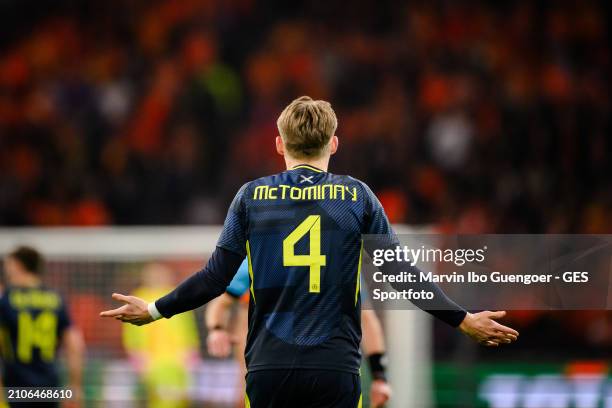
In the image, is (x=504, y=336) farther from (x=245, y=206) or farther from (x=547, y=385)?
(x=547, y=385)

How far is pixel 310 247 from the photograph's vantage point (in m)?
3.73

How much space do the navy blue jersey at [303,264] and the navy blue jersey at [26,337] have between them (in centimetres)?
374

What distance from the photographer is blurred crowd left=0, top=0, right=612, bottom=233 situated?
12.5 meters

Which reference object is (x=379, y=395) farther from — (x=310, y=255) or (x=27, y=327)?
(x=27, y=327)

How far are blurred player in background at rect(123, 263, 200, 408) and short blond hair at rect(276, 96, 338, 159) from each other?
5101mm

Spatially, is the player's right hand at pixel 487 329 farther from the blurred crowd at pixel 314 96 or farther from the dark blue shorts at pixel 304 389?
the blurred crowd at pixel 314 96

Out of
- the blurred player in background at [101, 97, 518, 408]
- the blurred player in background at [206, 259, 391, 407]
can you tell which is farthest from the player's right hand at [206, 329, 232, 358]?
the blurred player in background at [101, 97, 518, 408]

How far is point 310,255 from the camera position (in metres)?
3.73

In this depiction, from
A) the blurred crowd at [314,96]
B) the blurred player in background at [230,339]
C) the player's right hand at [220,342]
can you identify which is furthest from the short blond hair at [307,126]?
the blurred crowd at [314,96]

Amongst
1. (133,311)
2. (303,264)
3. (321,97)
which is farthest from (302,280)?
(321,97)

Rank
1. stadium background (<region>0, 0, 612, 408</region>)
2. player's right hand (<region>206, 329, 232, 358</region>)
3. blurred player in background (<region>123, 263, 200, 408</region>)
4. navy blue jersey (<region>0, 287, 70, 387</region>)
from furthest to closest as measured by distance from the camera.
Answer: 1. stadium background (<region>0, 0, 612, 408</region>)
2. blurred player in background (<region>123, 263, 200, 408</region>)
3. navy blue jersey (<region>0, 287, 70, 387</region>)
4. player's right hand (<region>206, 329, 232, 358</region>)

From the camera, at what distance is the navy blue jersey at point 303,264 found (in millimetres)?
3703

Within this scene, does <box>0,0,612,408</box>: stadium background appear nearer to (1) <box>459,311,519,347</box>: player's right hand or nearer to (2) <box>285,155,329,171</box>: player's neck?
(1) <box>459,311,519,347</box>: player's right hand

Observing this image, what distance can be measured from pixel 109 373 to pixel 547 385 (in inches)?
142
